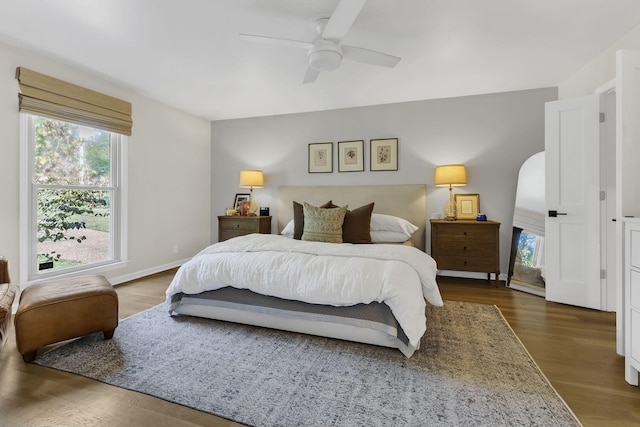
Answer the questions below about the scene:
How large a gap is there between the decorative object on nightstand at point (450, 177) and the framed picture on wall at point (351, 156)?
1.12 metres

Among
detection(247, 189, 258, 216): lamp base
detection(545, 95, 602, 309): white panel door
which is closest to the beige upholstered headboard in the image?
detection(247, 189, 258, 216): lamp base

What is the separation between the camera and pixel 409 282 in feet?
6.56

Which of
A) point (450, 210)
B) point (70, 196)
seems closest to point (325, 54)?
point (450, 210)

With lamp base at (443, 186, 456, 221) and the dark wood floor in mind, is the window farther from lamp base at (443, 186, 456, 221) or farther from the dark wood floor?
lamp base at (443, 186, 456, 221)


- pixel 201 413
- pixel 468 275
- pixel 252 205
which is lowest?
pixel 201 413

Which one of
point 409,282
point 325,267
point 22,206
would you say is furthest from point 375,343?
point 22,206

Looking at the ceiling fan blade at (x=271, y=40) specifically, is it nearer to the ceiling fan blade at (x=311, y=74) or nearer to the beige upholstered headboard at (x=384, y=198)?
the ceiling fan blade at (x=311, y=74)

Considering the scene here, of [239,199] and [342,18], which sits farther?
[239,199]

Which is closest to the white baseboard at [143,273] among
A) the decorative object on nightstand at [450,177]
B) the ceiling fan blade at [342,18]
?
the ceiling fan blade at [342,18]

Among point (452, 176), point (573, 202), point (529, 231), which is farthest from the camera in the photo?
point (452, 176)

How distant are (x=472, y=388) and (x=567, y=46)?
3.09m

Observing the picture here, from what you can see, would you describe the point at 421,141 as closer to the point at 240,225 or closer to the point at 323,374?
the point at 240,225

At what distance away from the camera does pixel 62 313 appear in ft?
6.51

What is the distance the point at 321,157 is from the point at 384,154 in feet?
3.19
